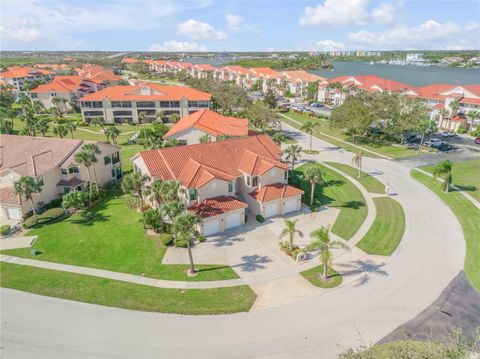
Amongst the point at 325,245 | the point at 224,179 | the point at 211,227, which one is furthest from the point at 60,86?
the point at 325,245

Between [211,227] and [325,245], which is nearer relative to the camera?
[325,245]

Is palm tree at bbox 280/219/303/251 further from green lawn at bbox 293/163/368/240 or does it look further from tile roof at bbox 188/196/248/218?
tile roof at bbox 188/196/248/218

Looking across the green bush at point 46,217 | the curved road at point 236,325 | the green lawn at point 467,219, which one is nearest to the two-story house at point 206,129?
the green bush at point 46,217

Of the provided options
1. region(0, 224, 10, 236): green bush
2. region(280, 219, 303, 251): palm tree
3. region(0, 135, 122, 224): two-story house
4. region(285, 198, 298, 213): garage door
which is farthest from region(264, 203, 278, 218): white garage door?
region(0, 224, 10, 236): green bush

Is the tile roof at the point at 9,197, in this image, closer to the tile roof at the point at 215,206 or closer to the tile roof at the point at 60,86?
the tile roof at the point at 215,206

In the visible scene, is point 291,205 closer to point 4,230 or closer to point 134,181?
point 134,181

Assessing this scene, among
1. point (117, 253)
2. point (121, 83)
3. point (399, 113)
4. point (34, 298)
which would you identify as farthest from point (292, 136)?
point (121, 83)

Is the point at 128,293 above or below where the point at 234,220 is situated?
below
